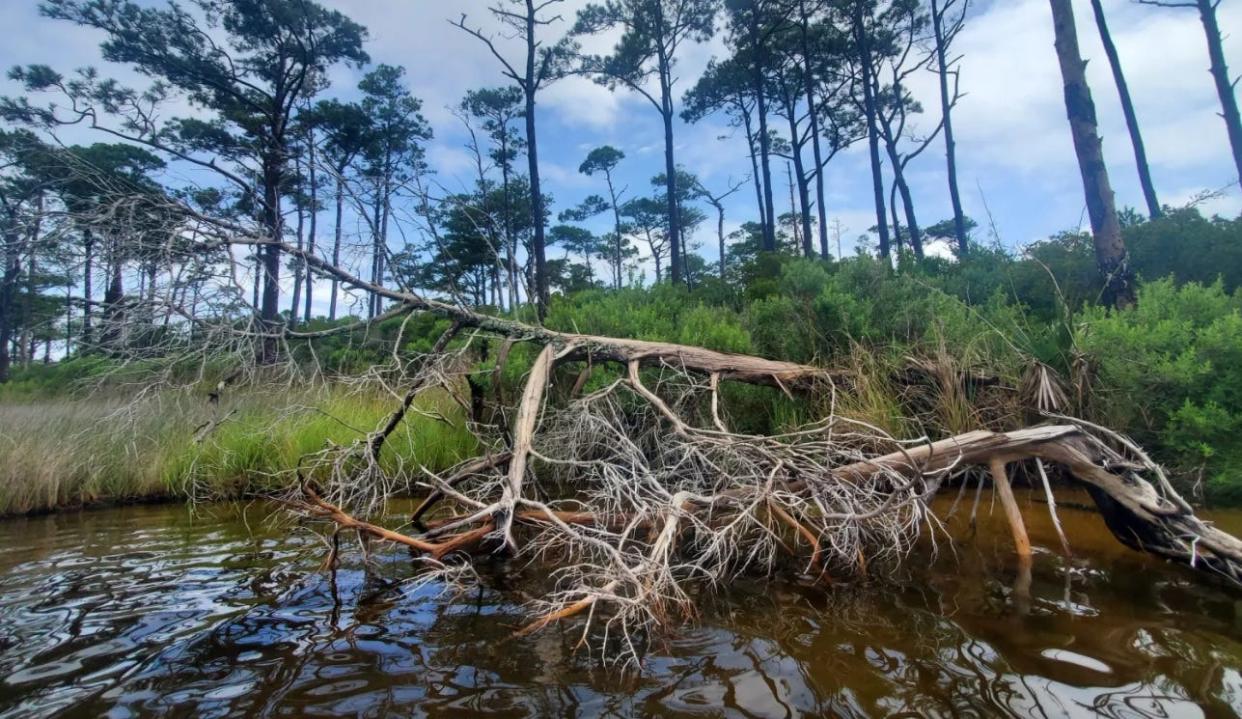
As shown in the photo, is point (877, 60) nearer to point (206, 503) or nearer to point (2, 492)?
point (206, 503)

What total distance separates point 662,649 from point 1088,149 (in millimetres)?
10872

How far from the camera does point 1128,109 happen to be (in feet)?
46.5

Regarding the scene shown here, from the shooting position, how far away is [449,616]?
324cm

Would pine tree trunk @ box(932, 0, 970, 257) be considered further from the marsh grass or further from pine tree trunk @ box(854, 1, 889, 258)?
the marsh grass

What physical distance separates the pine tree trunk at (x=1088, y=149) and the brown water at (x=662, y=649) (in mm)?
6827

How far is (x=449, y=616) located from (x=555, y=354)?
101 inches

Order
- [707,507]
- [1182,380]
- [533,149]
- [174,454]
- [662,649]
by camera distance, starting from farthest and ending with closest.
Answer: [533,149]
[174,454]
[1182,380]
[707,507]
[662,649]

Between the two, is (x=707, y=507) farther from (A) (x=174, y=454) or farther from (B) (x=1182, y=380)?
(A) (x=174, y=454)

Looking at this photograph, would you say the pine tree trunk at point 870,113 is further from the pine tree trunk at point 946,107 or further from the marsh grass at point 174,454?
the marsh grass at point 174,454

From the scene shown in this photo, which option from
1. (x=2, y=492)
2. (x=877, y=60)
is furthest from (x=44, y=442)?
(x=877, y=60)

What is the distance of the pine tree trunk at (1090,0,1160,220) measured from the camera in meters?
13.8

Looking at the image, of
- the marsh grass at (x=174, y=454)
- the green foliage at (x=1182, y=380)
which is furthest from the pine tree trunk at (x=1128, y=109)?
the marsh grass at (x=174, y=454)

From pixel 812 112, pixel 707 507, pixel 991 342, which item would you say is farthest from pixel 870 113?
pixel 707 507

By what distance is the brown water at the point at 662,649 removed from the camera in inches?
89.4
